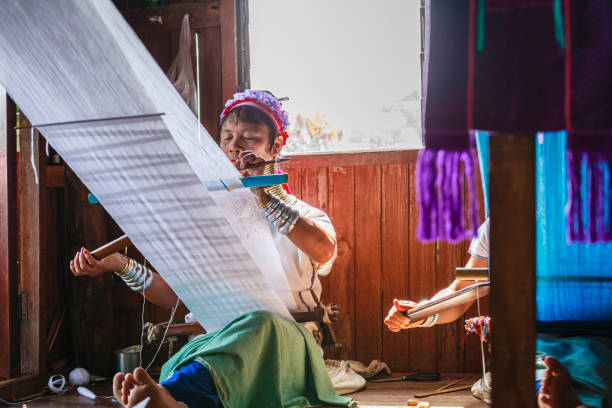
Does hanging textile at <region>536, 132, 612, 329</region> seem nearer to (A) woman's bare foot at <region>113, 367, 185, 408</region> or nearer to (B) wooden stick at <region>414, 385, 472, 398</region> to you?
(B) wooden stick at <region>414, 385, 472, 398</region>

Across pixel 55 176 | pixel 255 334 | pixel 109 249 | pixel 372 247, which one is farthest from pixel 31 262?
pixel 372 247

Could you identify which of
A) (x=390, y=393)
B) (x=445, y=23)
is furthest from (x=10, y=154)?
(x=445, y=23)

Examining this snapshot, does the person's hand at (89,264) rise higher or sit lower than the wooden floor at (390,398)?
higher

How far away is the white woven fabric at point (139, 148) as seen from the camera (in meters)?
1.11

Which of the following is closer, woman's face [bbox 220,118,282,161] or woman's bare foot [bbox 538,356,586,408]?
woman's bare foot [bbox 538,356,586,408]

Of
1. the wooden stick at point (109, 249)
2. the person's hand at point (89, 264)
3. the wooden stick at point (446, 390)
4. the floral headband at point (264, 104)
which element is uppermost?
the floral headband at point (264, 104)

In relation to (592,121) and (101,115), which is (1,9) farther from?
(592,121)

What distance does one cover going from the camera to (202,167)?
4.60 ft

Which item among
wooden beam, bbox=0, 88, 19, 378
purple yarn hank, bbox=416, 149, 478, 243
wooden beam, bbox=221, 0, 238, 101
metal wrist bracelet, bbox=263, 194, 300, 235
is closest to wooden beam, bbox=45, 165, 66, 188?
wooden beam, bbox=0, 88, 19, 378

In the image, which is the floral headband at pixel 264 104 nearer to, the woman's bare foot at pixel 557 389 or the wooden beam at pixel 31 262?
the wooden beam at pixel 31 262

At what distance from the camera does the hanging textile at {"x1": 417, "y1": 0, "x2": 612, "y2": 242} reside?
793 millimetres

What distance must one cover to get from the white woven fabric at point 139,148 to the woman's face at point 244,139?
1.25ft

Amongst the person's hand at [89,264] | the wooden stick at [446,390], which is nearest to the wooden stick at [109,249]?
the person's hand at [89,264]

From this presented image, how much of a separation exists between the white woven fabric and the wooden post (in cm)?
73
